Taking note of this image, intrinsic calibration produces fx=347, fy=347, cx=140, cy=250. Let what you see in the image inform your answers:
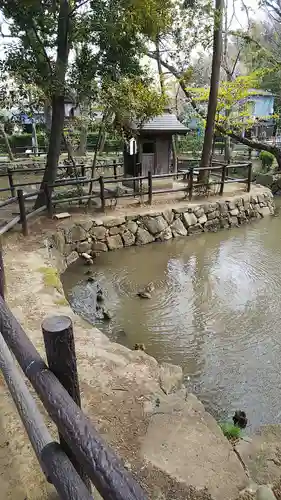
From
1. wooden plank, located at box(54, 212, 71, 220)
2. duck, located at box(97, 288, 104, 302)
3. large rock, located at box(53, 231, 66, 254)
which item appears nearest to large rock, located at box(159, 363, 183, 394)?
duck, located at box(97, 288, 104, 302)

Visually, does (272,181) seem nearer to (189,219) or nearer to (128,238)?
(189,219)

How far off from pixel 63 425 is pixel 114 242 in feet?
22.2

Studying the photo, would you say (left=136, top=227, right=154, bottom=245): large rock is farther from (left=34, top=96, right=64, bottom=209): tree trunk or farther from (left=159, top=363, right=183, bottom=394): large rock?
(left=159, top=363, right=183, bottom=394): large rock

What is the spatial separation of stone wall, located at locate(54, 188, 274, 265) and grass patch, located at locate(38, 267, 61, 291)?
5.07ft

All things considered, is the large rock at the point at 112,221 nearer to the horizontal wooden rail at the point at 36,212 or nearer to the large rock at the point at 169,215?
the large rock at the point at 169,215

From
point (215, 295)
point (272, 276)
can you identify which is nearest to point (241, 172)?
point (272, 276)

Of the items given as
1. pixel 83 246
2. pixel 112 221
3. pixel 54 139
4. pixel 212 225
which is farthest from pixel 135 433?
pixel 212 225

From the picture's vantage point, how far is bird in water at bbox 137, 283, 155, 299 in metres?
5.45

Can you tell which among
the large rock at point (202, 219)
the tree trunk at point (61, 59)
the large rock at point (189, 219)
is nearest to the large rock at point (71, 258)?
the tree trunk at point (61, 59)

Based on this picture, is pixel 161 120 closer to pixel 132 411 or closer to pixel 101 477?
pixel 132 411

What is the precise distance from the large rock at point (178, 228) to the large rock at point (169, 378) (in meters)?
5.57

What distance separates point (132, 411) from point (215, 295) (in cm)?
326

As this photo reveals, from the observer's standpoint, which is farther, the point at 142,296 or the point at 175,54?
the point at 175,54

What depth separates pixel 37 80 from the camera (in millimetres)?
6586
